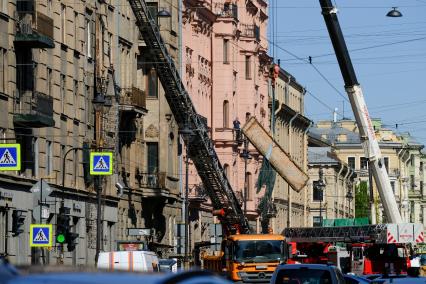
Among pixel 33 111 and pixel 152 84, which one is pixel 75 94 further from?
pixel 152 84

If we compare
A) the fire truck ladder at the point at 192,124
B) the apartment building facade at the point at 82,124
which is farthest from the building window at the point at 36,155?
the fire truck ladder at the point at 192,124

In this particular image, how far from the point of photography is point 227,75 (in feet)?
313

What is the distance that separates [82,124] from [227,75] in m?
35.8

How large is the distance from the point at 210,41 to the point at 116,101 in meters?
29.5

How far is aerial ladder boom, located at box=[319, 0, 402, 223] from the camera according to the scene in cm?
4722

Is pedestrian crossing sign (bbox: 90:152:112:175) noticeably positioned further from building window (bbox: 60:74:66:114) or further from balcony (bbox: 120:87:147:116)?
balcony (bbox: 120:87:147:116)

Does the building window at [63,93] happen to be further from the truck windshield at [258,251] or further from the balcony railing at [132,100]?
the truck windshield at [258,251]

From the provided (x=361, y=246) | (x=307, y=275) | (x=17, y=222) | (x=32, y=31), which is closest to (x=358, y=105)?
(x=32, y=31)

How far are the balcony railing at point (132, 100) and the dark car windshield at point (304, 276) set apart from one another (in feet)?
130

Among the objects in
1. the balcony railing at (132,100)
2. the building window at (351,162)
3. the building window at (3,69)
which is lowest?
the building window at (3,69)

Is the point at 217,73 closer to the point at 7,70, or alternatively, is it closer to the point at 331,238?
the point at 331,238

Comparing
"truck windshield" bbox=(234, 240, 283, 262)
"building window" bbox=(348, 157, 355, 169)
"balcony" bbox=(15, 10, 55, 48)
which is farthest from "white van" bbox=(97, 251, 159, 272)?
"building window" bbox=(348, 157, 355, 169)

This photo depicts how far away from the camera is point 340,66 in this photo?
157 feet

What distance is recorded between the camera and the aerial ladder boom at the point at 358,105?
4722 centimetres
